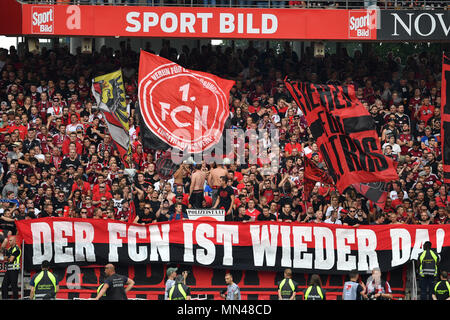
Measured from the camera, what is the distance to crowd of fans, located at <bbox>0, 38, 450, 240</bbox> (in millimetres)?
17453

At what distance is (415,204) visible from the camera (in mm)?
17641

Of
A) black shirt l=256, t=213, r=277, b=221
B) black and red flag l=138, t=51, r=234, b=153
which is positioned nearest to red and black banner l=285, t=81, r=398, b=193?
black shirt l=256, t=213, r=277, b=221

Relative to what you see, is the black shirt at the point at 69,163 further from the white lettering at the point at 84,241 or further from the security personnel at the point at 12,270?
the security personnel at the point at 12,270

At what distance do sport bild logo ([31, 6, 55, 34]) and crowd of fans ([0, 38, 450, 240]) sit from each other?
1.09m

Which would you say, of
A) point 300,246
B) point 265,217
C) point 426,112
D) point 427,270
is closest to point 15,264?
point 265,217

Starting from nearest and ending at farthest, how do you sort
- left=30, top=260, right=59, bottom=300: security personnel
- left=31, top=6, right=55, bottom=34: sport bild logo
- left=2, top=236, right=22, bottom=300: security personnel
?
1. left=30, top=260, right=59, bottom=300: security personnel
2. left=2, top=236, right=22, bottom=300: security personnel
3. left=31, top=6, right=55, bottom=34: sport bild logo

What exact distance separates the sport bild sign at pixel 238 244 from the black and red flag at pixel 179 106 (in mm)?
1832

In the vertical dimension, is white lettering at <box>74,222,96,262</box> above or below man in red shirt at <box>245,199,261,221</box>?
below

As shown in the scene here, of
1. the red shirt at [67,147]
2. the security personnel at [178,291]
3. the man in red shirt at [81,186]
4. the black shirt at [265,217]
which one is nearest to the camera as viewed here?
the security personnel at [178,291]

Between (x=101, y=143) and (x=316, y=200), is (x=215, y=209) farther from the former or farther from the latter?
(x=101, y=143)

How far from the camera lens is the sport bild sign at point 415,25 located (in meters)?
23.1

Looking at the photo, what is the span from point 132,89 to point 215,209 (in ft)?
25.3

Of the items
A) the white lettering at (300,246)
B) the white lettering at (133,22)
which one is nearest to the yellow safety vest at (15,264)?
the white lettering at (300,246)

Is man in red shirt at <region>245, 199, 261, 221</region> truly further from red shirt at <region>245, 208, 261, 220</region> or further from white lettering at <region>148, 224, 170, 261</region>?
white lettering at <region>148, 224, 170, 261</region>
